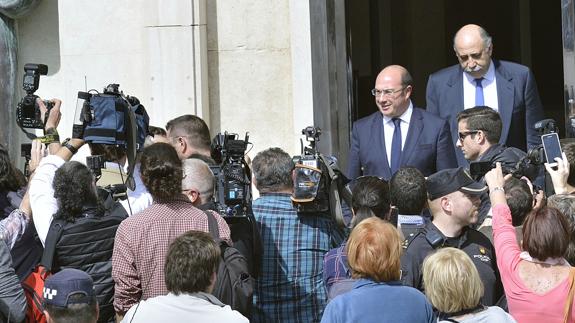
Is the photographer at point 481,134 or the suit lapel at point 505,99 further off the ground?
the suit lapel at point 505,99

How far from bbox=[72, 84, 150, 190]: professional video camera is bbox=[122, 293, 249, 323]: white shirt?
73.0 inches

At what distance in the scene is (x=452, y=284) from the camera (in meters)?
5.73

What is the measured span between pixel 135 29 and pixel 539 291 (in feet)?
17.3

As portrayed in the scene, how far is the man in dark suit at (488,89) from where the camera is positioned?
Answer: 871 cm

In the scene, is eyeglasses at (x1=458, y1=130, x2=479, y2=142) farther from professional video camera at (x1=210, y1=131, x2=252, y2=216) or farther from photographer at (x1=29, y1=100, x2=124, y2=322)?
photographer at (x1=29, y1=100, x2=124, y2=322)

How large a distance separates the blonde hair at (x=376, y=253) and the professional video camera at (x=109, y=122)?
2.05 metres

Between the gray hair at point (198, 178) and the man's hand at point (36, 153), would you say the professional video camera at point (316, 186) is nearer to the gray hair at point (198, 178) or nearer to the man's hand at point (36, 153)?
the gray hair at point (198, 178)

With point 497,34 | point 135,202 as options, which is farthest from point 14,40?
point 497,34

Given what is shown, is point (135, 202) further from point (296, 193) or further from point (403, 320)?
point (403, 320)

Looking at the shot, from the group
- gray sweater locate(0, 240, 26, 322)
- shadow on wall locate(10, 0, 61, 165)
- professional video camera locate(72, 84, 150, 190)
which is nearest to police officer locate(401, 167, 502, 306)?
professional video camera locate(72, 84, 150, 190)

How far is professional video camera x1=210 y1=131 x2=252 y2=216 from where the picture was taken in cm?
701

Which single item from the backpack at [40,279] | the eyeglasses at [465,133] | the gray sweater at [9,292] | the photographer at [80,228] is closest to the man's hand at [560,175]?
the eyeglasses at [465,133]

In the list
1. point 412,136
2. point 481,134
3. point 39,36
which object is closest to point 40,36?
point 39,36

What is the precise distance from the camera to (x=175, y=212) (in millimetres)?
6602
